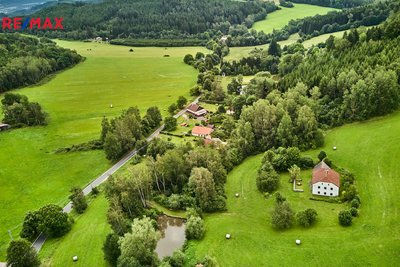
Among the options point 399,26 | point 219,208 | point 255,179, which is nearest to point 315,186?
point 255,179

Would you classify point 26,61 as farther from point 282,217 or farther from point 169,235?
point 282,217

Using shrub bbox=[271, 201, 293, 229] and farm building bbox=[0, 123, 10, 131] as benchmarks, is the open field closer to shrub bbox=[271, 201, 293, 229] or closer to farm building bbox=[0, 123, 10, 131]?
farm building bbox=[0, 123, 10, 131]

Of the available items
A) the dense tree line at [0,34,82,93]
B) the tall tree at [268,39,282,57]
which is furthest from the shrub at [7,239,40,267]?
the tall tree at [268,39,282,57]

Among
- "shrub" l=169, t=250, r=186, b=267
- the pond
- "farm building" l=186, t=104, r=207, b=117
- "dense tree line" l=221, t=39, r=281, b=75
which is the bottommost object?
the pond

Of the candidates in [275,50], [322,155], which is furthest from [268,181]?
[275,50]

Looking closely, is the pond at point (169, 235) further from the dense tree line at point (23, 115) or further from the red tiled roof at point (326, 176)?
the dense tree line at point (23, 115)

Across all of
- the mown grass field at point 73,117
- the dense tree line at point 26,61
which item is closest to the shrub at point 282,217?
the mown grass field at point 73,117

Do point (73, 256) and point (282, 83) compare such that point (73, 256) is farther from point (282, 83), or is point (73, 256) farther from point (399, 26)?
point (399, 26)
